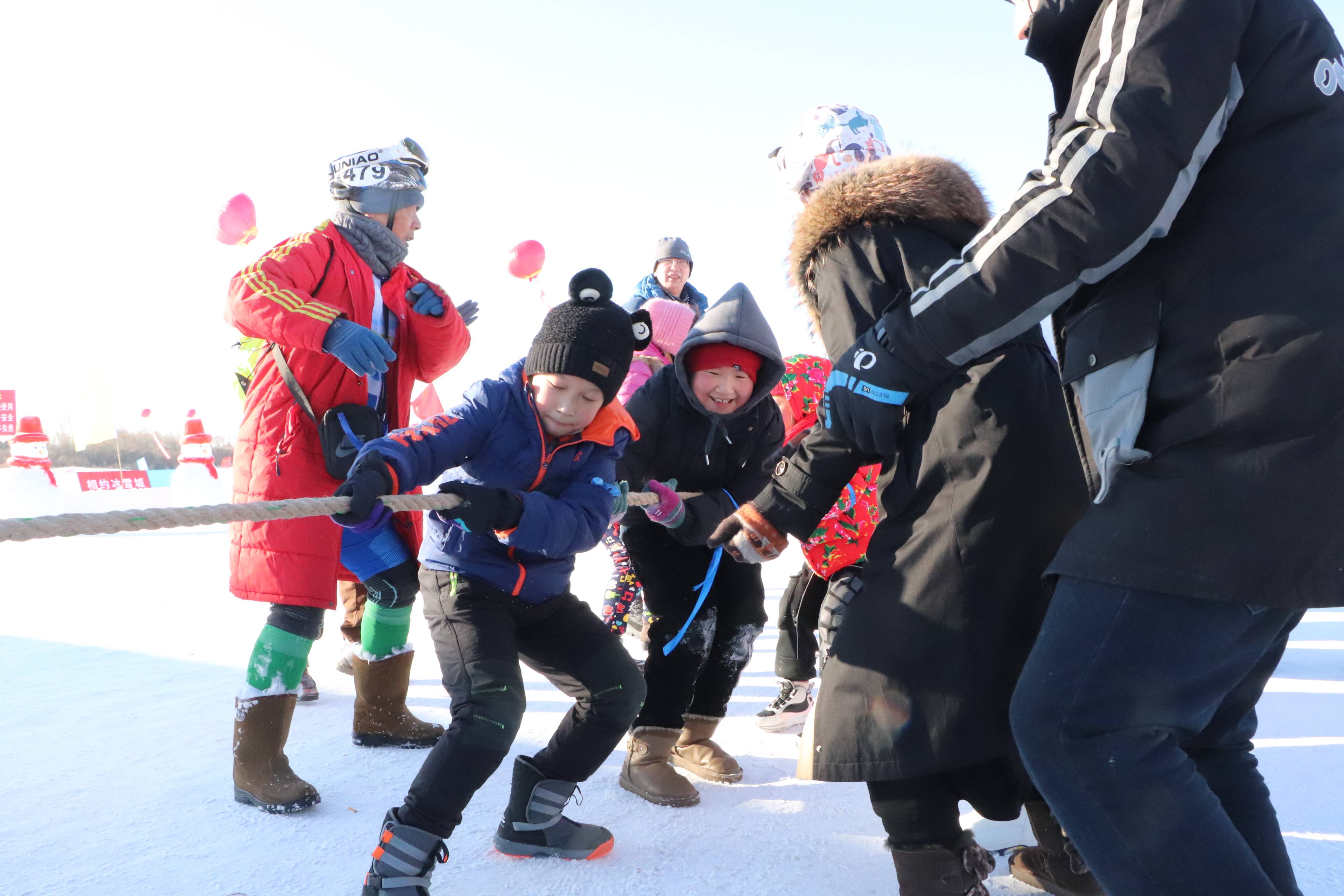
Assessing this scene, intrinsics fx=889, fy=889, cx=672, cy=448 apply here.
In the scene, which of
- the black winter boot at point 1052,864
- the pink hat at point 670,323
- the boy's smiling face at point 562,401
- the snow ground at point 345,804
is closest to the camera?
the black winter boot at point 1052,864

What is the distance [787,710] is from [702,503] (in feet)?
2.79

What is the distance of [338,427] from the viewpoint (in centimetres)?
218

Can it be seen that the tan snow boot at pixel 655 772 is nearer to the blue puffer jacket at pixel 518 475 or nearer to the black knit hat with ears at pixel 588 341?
the blue puffer jacket at pixel 518 475

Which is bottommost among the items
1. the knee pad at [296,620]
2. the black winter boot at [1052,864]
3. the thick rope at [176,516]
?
the black winter boot at [1052,864]

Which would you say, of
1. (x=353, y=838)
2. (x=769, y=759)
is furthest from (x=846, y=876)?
(x=353, y=838)

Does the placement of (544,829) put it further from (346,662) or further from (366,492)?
(346,662)

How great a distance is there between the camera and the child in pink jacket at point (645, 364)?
3010mm

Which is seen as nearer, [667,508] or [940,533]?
[940,533]

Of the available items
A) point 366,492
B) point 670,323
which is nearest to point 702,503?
point 366,492

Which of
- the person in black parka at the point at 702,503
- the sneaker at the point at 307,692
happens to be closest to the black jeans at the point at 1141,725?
the person in black parka at the point at 702,503

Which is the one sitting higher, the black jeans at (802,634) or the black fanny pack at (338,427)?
the black fanny pack at (338,427)

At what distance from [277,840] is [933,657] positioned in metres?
1.42

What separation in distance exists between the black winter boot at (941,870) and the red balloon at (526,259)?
5.91 metres

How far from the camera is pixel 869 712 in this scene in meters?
1.38
